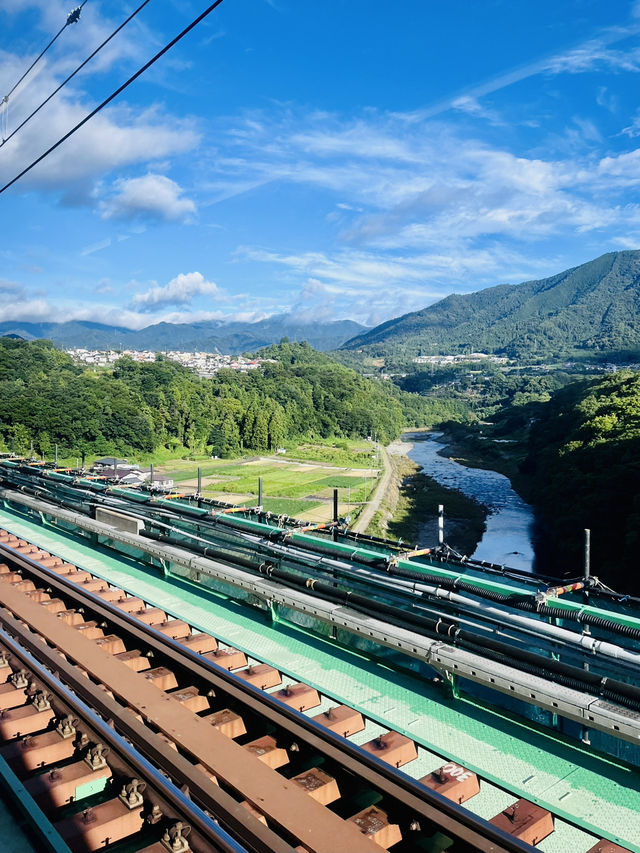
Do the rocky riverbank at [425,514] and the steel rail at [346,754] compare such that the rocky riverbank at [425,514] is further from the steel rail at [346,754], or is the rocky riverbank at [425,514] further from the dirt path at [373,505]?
the steel rail at [346,754]

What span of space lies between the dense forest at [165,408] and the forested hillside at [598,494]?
114 ft

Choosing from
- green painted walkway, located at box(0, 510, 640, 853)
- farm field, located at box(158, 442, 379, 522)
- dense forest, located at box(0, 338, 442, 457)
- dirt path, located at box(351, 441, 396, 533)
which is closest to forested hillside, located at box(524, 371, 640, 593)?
Result: dirt path, located at box(351, 441, 396, 533)

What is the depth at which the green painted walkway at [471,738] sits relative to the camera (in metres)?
2.93

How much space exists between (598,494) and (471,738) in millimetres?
27159

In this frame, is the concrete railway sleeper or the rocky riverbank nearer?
the concrete railway sleeper

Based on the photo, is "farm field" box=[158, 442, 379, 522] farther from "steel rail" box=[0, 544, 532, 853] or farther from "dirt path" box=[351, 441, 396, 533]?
"steel rail" box=[0, 544, 532, 853]

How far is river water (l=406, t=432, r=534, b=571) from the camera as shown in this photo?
1270 inches

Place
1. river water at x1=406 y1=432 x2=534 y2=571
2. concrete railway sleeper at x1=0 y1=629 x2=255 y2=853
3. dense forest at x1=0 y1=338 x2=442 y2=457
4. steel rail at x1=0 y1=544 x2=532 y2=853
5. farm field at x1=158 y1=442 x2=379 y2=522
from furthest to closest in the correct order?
1. dense forest at x1=0 y1=338 x2=442 y2=457
2. farm field at x1=158 y1=442 x2=379 y2=522
3. river water at x1=406 y1=432 x2=534 y2=571
4. concrete railway sleeper at x1=0 y1=629 x2=255 y2=853
5. steel rail at x1=0 y1=544 x2=532 y2=853

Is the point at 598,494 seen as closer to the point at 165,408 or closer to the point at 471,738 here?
the point at 471,738

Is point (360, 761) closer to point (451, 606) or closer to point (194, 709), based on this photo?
point (194, 709)

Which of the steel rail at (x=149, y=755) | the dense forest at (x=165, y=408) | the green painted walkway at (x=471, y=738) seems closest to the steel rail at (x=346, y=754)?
the steel rail at (x=149, y=755)

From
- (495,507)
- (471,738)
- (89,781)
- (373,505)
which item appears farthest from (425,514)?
(89,781)

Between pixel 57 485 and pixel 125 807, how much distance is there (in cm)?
921

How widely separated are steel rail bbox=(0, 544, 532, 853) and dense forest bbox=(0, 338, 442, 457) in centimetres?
5374
